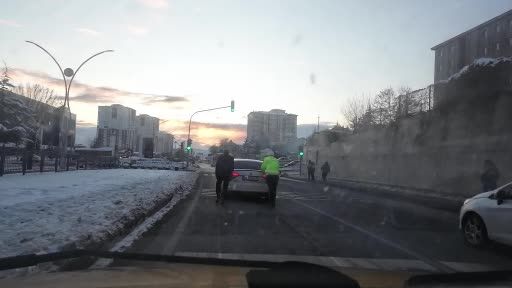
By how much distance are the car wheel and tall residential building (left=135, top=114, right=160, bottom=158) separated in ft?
216

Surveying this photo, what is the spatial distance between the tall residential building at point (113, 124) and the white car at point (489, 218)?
10988cm

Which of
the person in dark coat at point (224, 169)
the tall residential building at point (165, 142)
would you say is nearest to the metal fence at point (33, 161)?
the person in dark coat at point (224, 169)

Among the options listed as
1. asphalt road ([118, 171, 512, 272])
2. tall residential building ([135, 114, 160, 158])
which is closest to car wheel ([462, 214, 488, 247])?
asphalt road ([118, 171, 512, 272])

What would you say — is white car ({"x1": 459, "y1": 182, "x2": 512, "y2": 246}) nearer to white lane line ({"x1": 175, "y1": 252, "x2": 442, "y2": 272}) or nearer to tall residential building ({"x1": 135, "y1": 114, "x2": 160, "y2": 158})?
white lane line ({"x1": 175, "y1": 252, "x2": 442, "y2": 272})

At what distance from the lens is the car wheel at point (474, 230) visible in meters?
8.51

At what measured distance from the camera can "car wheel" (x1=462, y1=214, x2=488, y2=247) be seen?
851cm

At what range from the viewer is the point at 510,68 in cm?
2658

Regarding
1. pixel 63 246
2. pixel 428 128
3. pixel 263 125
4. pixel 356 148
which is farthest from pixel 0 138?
pixel 263 125

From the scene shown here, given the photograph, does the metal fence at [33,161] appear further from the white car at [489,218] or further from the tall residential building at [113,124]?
the tall residential building at [113,124]

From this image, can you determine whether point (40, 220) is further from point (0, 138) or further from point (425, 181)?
point (0, 138)

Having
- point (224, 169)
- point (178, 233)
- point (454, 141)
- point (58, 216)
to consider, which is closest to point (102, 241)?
point (178, 233)

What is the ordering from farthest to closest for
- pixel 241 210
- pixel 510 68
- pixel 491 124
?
pixel 510 68 < pixel 491 124 < pixel 241 210

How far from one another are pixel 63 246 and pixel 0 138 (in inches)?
1500

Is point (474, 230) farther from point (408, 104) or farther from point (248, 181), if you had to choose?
point (408, 104)
